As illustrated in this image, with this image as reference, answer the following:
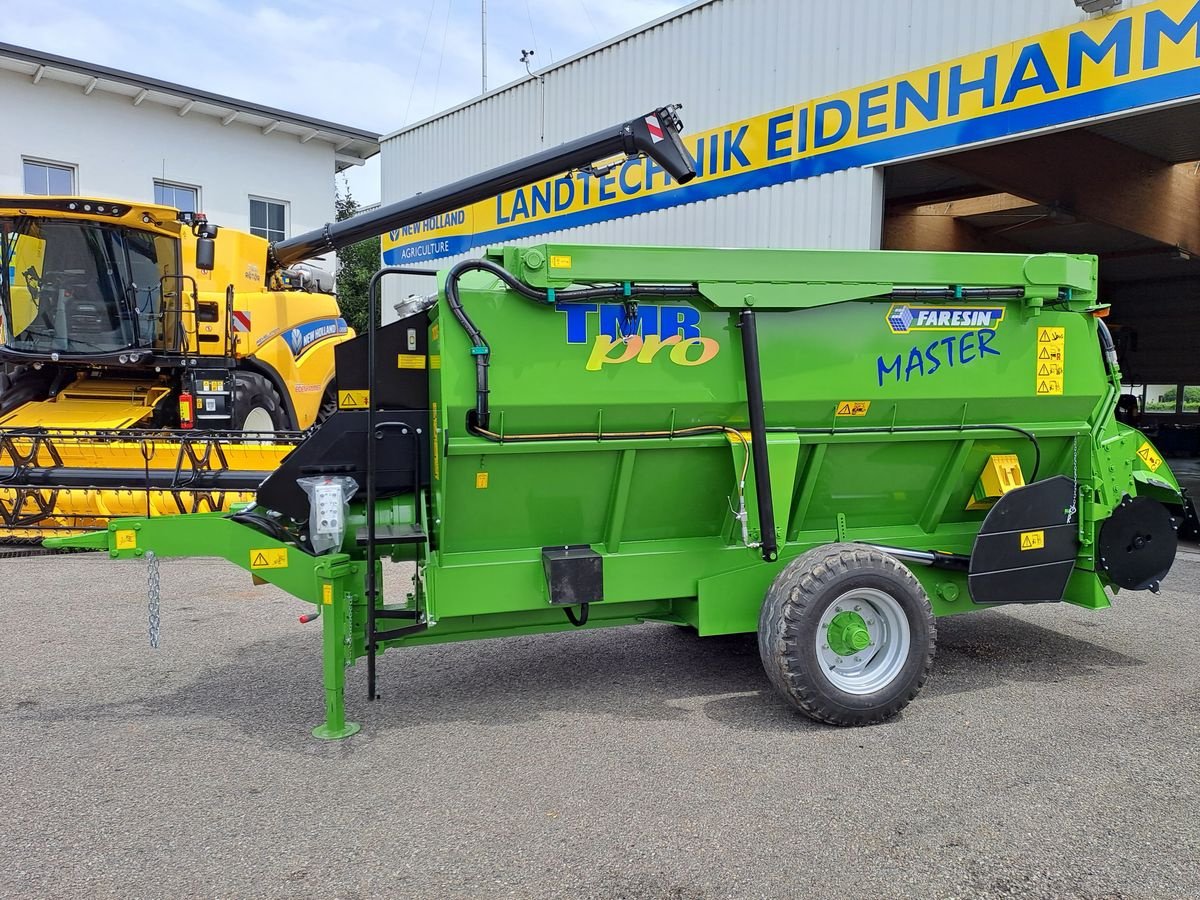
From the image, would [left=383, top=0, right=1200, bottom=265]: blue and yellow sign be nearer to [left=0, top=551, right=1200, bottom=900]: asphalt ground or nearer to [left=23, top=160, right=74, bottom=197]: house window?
[left=0, top=551, right=1200, bottom=900]: asphalt ground

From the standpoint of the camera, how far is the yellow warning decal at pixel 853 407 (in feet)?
14.2

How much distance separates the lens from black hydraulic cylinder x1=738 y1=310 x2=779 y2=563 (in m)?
4.10

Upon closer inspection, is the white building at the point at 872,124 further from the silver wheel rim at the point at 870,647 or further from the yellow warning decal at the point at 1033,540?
the silver wheel rim at the point at 870,647

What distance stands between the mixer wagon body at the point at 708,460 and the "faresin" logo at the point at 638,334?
0.4 inches

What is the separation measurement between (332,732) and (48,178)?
1610 centimetres

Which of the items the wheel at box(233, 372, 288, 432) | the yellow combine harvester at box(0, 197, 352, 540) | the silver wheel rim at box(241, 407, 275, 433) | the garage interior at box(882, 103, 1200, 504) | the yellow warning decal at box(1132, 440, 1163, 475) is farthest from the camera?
the silver wheel rim at box(241, 407, 275, 433)

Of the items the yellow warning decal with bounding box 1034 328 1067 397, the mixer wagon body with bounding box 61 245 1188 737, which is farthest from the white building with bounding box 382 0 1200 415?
the mixer wagon body with bounding box 61 245 1188 737

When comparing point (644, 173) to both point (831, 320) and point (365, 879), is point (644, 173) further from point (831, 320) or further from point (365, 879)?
point (365, 879)

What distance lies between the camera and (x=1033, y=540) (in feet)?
15.2

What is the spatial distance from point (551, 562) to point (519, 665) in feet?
3.81

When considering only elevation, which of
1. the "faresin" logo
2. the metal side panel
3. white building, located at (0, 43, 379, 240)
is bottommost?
the metal side panel

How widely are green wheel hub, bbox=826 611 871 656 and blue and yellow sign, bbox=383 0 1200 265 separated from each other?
5091mm

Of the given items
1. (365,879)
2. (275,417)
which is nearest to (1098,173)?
(275,417)

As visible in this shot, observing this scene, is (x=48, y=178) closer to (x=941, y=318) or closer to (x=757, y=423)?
(x=757, y=423)
